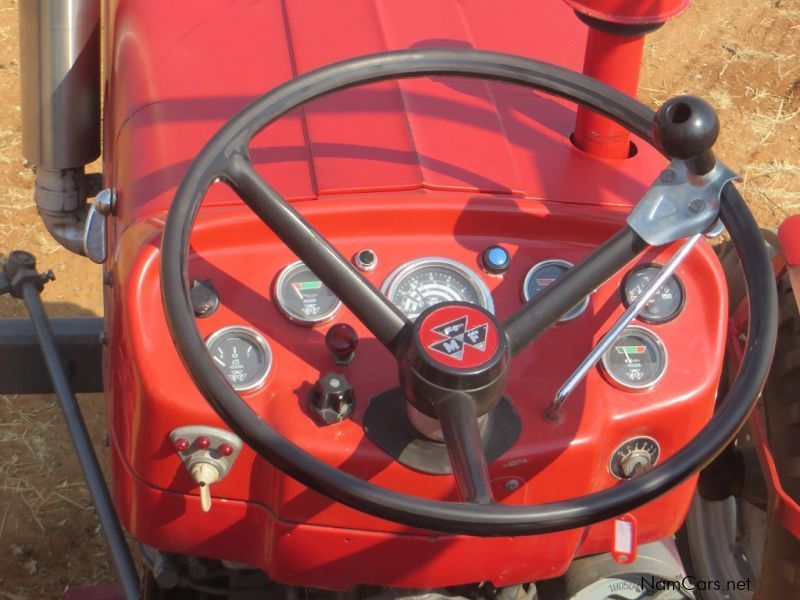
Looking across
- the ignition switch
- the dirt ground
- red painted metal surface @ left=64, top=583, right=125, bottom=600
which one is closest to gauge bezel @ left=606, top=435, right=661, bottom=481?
the ignition switch

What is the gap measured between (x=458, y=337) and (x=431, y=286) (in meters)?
0.32

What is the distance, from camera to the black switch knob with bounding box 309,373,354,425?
4.39 ft

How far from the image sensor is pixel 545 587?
174 centimetres

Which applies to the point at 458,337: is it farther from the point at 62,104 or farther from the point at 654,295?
the point at 62,104

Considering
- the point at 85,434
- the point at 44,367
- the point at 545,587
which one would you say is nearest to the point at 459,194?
the point at 545,587

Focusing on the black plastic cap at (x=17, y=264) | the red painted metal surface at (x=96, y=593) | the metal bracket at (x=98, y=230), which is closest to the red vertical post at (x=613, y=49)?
the metal bracket at (x=98, y=230)

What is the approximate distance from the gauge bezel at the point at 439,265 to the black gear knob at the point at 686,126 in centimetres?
34

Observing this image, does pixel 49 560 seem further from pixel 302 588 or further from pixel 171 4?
pixel 171 4

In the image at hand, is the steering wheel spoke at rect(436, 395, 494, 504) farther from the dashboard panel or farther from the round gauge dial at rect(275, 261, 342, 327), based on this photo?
the round gauge dial at rect(275, 261, 342, 327)

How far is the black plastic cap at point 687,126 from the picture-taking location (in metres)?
1.20

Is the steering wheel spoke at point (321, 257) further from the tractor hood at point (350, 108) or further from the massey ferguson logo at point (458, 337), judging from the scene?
the tractor hood at point (350, 108)

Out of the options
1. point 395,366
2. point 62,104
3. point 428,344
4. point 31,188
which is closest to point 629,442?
point 395,366

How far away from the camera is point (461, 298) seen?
146cm

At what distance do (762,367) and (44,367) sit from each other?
139cm
